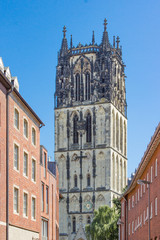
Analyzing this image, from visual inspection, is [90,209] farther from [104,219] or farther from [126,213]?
[126,213]

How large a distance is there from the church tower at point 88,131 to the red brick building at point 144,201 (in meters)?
49.4

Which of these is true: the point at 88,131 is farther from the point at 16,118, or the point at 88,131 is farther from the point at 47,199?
the point at 16,118

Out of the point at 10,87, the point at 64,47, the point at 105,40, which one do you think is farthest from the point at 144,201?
the point at 64,47

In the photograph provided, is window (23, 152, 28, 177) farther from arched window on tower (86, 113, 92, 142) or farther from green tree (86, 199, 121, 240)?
arched window on tower (86, 113, 92, 142)

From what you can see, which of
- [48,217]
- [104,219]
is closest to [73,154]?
[104,219]

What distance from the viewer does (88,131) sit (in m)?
115

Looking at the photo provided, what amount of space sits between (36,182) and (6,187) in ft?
31.0

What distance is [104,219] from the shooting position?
296 feet

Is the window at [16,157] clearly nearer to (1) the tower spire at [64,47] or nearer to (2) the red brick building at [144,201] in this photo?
(2) the red brick building at [144,201]

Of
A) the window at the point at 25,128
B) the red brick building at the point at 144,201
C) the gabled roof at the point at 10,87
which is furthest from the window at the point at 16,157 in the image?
the red brick building at the point at 144,201

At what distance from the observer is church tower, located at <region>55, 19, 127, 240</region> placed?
364ft

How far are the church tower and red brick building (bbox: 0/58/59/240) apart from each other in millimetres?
65918

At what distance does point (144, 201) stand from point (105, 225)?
45.0 m

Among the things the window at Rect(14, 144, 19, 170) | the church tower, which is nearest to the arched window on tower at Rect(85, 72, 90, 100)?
the church tower
